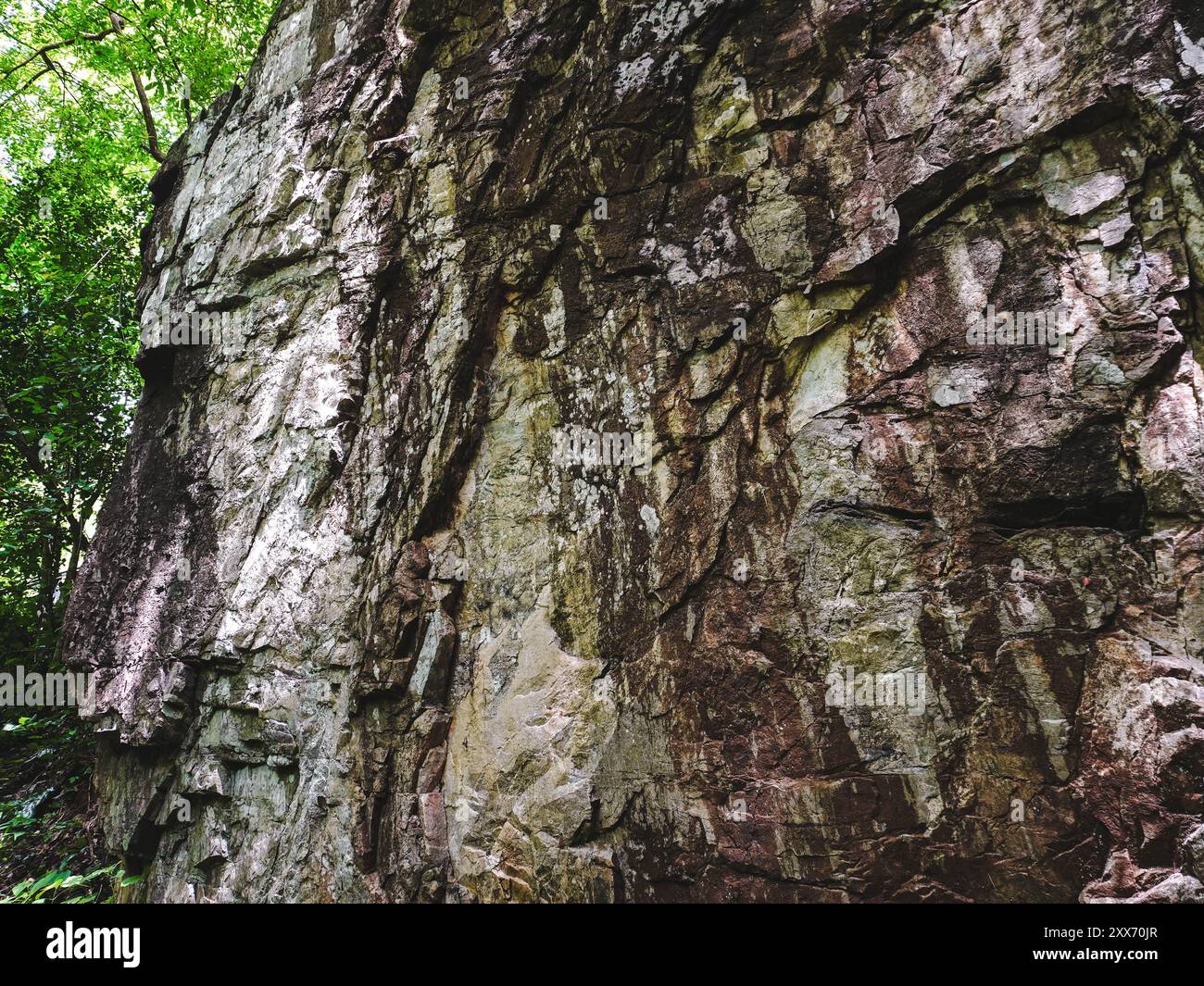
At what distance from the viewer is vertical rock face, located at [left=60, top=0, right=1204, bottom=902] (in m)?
4.06

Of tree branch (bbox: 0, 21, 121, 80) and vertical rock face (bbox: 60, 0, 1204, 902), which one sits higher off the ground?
tree branch (bbox: 0, 21, 121, 80)

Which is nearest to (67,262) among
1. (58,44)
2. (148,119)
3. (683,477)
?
(148,119)

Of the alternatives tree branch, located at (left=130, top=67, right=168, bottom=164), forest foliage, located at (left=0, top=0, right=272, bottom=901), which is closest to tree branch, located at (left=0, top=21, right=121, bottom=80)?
forest foliage, located at (left=0, top=0, right=272, bottom=901)

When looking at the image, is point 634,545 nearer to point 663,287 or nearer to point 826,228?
point 663,287

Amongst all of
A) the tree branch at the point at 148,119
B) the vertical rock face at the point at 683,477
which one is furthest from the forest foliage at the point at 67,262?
the vertical rock face at the point at 683,477

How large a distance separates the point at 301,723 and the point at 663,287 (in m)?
4.47

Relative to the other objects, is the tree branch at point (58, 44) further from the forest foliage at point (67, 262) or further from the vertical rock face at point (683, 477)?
the vertical rock face at point (683, 477)

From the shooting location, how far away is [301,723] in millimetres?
5605

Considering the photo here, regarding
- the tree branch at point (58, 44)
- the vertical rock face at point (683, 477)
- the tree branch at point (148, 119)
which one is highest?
the tree branch at point (58, 44)

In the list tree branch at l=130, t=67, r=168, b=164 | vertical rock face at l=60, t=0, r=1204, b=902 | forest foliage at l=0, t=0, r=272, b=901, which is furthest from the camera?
tree branch at l=130, t=67, r=168, b=164

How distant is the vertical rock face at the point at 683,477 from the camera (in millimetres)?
4062

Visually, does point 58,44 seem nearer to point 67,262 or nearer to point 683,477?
point 67,262

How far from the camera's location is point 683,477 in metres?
5.05

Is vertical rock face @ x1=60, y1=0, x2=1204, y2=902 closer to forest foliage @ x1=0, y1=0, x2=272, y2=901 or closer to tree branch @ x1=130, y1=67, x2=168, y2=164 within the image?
forest foliage @ x1=0, y1=0, x2=272, y2=901
